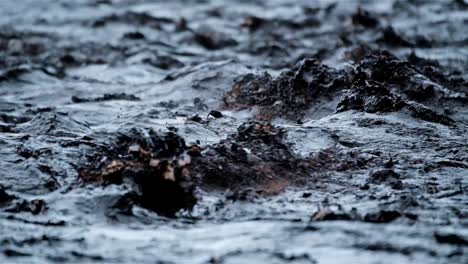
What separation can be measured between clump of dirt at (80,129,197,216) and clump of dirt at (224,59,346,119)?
4.87ft

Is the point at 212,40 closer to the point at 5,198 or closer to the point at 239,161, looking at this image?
the point at 239,161

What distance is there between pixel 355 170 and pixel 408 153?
0.38m

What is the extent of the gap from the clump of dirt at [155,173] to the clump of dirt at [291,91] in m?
1.48

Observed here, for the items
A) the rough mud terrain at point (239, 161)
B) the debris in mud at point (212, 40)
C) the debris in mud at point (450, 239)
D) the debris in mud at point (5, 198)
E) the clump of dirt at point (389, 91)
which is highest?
the clump of dirt at point (389, 91)

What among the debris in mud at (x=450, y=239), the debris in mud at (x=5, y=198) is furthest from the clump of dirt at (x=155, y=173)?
the debris in mud at (x=450, y=239)

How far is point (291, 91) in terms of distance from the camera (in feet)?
17.5

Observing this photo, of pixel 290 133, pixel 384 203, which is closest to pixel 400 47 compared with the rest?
pixel 290 133

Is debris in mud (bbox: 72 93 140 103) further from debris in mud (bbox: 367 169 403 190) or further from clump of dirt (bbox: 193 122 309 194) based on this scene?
debris in mud (bbox: 367 169 403 190)

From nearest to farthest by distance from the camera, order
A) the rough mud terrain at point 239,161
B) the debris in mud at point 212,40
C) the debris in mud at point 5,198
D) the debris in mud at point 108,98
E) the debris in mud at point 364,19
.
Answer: the rough mud terrain at point 239,161 < the debris in mud at point 5,198 < the debris in mud at point 108,98 < the debris in mud at point 212,40 < the debris in mud at point 364,19

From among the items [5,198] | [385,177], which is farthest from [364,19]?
[5,198]

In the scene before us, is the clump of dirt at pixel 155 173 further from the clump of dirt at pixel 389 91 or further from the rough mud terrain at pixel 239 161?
the clump of dirt at pixel 389 91

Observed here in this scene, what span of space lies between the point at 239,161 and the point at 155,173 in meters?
0.62

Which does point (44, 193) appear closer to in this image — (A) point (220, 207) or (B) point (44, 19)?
(A) point (220, 207)

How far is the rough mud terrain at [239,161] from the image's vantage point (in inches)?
127
